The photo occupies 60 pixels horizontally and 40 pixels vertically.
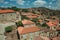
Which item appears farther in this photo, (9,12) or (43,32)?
(9,12)

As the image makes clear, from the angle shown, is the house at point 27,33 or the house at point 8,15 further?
the house at point 8,15

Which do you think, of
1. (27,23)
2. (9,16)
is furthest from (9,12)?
(27,23)

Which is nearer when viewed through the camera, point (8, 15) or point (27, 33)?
point (27, 33)

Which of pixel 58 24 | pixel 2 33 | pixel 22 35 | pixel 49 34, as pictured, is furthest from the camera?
pixel 58 24

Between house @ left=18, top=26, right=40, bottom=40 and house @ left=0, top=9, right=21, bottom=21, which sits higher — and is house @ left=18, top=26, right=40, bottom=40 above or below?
below

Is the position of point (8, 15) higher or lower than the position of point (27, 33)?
A: higher

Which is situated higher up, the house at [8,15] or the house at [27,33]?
the house at [8,15]

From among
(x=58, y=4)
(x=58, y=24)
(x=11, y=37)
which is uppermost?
(x=58, y=4)

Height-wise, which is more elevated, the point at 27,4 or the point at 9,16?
the point at 27,4

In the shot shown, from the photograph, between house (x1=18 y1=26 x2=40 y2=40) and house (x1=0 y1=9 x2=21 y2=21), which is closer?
house (x1=18 y1=26 x2=40 y2=40)

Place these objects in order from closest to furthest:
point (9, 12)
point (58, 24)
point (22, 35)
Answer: point (22, 35) → point (9, 12) → point (58, 24)

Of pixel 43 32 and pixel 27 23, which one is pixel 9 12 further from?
pixel 43 32
